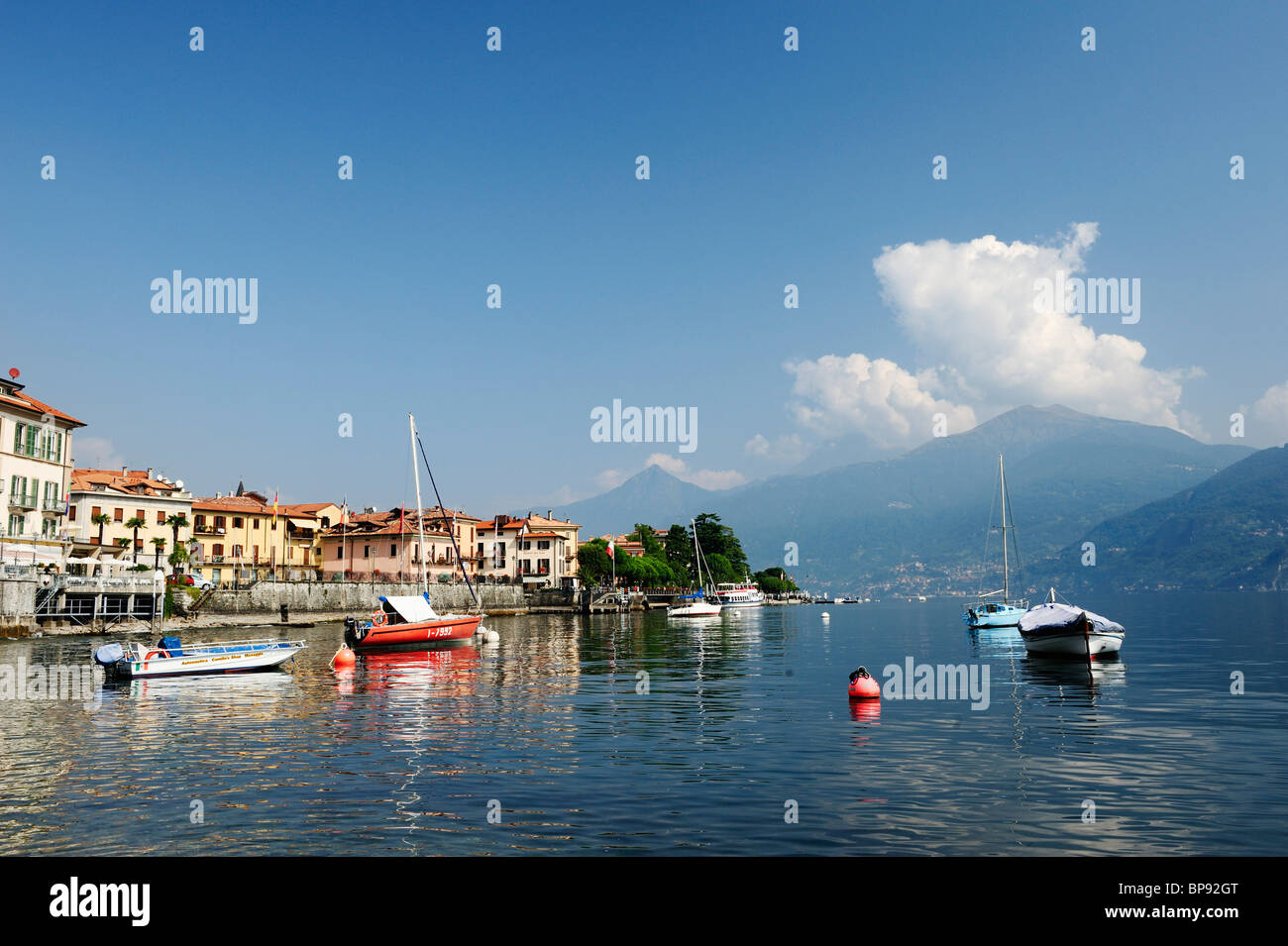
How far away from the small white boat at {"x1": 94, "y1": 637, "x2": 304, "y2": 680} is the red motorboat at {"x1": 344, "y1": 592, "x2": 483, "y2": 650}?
9138mm

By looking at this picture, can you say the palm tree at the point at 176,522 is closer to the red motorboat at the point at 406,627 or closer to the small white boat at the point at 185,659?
the red motorboat at the point at 406,627

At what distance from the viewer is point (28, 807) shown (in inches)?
670

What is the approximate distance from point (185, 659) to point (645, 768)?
103 feet

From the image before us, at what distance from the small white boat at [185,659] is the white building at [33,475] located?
38372 millimetres

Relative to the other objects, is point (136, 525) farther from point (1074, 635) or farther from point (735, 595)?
point (735, 595)

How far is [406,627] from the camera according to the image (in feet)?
189

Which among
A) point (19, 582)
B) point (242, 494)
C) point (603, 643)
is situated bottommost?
point (603, 643)

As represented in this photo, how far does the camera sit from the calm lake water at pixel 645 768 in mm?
14984

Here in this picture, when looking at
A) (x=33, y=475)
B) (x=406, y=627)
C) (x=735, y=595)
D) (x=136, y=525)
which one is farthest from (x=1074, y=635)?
(x=735, y=595)

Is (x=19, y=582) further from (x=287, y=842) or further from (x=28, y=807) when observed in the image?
(x=287, y=842)

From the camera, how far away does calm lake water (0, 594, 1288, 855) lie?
49.2 feet
